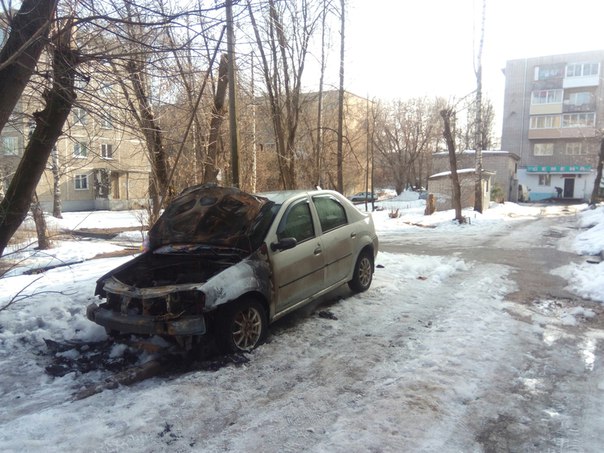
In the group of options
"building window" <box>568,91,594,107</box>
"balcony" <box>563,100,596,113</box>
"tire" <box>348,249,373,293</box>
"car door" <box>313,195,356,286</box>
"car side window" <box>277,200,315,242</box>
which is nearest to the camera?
"car side window" <box>277,200,315,242</box>

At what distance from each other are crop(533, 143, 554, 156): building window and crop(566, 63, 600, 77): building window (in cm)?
871

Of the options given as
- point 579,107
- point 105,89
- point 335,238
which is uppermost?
point 579,107

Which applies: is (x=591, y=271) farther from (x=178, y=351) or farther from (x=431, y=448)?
(x=178, y=351)

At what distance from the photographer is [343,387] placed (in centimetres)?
392

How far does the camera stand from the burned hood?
5.09 meters

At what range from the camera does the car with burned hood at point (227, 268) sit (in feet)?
14.1

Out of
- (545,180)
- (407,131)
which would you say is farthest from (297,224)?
(545,180)

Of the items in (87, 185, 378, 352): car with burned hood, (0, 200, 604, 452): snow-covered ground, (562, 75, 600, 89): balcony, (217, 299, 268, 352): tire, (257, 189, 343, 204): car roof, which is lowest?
(0, 200, 604, 452): snow-covered ground

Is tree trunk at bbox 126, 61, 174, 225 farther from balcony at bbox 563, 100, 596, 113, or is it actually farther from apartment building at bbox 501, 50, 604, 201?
Answer: balcony at bbox 563, 100, 596, 113

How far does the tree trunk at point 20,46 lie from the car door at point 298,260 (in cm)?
278

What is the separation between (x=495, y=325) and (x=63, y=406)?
4.60 metres

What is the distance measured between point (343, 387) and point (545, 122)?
62.1 metres

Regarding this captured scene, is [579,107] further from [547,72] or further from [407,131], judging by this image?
[407,131]

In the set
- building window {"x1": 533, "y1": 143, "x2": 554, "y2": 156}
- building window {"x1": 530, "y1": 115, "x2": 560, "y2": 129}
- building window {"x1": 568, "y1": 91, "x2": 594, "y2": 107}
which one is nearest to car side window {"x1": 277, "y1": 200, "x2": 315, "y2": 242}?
building window {"x1": 533, "y1": 143, "x2": 554, "y2": 156}
